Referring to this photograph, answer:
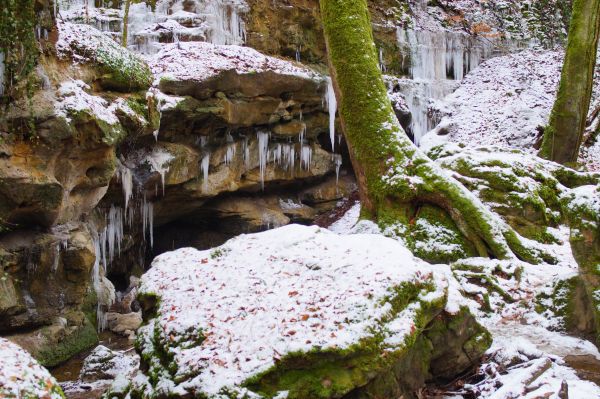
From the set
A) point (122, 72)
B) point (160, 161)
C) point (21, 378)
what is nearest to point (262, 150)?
point (160, 161)

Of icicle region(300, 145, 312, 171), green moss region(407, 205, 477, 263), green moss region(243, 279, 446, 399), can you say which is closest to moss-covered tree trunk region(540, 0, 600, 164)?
green moss region(407, 205, 477, 263)

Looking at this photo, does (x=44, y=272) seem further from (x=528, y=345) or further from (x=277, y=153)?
(x=277, y=153)

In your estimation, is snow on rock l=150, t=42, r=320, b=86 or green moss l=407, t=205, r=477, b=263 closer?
green moss l=407, t=205, r=477, b=263

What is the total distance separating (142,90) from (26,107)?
2631 mm

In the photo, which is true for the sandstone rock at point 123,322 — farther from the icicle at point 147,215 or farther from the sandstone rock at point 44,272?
the icicle at point 147,215

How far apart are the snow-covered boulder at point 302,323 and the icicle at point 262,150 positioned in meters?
7.63

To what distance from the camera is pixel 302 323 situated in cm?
362

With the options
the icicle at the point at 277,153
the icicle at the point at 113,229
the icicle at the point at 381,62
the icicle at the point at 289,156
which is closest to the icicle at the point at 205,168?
the icicle at the point at 113,229

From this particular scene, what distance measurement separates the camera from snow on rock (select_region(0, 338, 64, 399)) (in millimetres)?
2559

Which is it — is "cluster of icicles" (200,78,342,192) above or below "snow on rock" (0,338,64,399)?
above

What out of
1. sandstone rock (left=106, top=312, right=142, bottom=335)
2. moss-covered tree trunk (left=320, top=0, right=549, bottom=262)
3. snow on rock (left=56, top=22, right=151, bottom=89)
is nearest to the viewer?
moss-covered tree trunk (left=320, top=0, right=549, bottom=262)

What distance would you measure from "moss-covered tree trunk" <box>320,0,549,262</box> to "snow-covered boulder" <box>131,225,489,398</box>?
2816 mm

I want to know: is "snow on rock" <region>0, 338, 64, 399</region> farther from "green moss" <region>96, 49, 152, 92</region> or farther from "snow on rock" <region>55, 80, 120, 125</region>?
"green moss" <region>96, 49, 152, 92</region>

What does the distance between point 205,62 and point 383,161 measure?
491 centimetres
